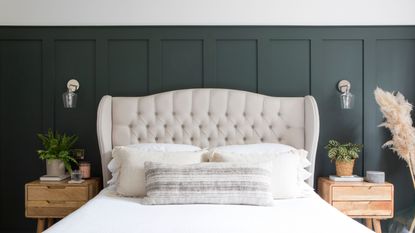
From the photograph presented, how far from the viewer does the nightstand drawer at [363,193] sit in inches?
130

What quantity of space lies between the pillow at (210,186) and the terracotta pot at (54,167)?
120cm

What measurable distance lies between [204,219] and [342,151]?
70.3 inches

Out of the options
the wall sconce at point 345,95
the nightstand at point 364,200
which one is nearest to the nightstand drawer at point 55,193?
the nightstand at point 364,200

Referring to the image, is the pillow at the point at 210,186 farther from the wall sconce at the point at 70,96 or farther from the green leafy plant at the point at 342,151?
the wall sconce at the point at 70,96

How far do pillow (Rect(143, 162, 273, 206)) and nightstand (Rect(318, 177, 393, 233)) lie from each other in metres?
0.96

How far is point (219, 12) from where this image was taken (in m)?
3.76

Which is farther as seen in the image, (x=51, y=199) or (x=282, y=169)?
(x=51, y=199)

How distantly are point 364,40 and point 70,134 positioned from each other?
9.99ft

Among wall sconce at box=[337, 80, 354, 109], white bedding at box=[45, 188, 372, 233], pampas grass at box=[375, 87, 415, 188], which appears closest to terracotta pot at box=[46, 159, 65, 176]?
white bedding at box=[45, 188, 372, 233]

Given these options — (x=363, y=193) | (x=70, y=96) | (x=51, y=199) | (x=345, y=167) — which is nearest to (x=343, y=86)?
(x=345, y=167)

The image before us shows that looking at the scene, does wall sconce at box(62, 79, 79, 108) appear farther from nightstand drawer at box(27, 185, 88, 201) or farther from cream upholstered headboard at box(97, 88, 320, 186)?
nightstand drawer at box(27, 185, 88, 201)

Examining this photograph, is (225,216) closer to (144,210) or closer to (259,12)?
(144,210)

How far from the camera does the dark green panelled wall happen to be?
12.4 feet

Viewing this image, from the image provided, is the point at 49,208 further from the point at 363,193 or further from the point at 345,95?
the point at 345,95
